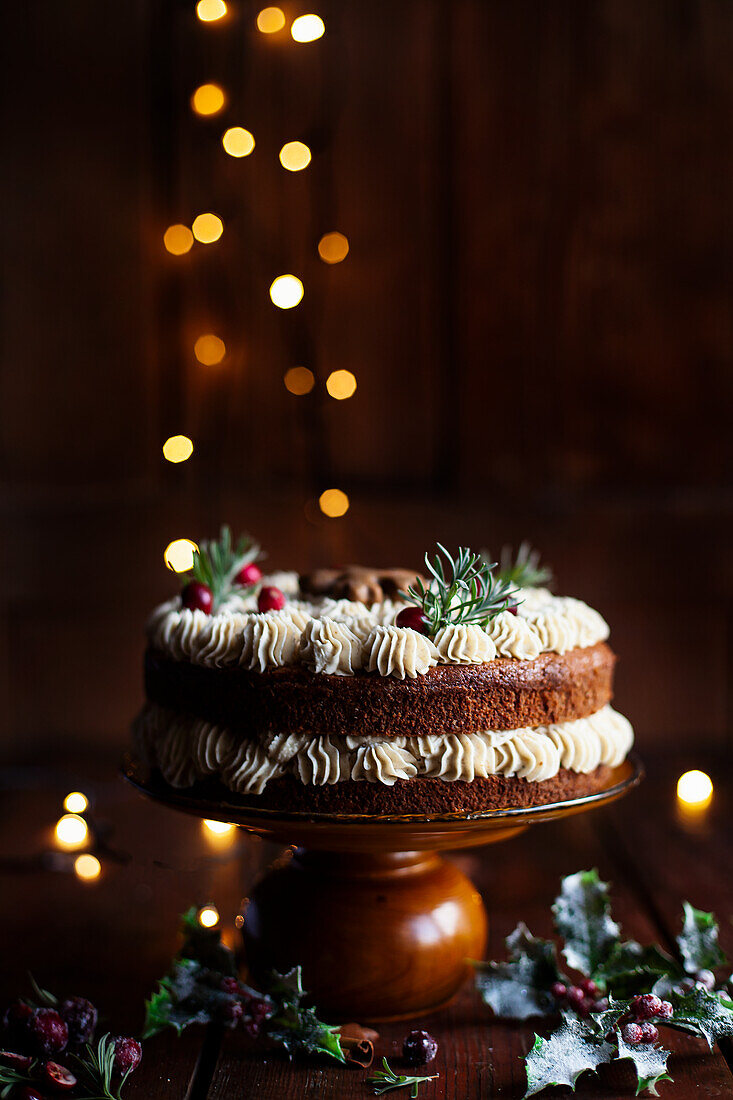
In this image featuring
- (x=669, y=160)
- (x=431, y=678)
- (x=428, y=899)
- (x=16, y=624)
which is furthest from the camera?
(x=16, y=624)

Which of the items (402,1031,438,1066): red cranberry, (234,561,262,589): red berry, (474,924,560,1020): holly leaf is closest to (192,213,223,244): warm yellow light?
(234,561,262,589): red berry

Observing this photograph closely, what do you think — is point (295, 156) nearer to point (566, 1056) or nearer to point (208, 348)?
point (208, 348)

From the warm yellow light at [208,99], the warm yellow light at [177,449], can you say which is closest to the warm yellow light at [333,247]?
the warm yellow light at [208,99]

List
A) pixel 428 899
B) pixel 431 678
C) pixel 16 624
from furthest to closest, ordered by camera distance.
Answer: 1. pixel 16 624
2. pixel 428 899
3. pixel 431 678

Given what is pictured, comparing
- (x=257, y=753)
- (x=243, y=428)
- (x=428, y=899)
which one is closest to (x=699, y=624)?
(x=243, y=428)

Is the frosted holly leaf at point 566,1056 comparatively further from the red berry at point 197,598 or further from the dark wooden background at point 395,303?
the dark wooden background at point 395,303

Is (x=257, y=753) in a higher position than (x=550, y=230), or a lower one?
lower

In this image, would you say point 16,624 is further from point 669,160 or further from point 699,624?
point 669,160

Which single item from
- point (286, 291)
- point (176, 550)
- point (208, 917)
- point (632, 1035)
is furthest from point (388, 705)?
point (286, 291)
